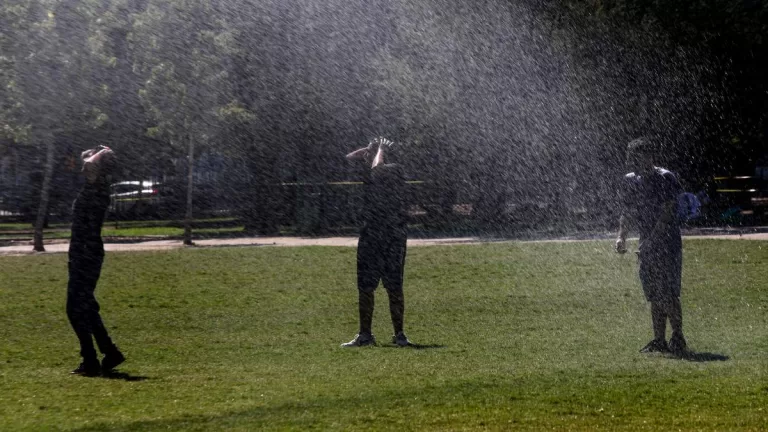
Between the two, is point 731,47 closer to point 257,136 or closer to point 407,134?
point 407,134

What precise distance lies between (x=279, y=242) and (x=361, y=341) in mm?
18390

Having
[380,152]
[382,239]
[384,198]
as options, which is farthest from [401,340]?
[380,152]

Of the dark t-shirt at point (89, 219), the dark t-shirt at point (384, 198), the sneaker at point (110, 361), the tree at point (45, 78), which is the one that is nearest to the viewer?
the dark t-shirt at point (89, 219)

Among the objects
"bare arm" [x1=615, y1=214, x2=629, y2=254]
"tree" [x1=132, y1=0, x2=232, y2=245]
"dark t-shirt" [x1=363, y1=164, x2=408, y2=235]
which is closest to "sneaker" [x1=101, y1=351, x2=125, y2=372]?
"dark t-shirt" [x1=363, y1=164, x2=408, y2=235]

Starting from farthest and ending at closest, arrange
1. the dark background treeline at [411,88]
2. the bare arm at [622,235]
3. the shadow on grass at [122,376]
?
the dark background treeline at [411,88], the bare arm at [622,235], the shadow on grass at [122,376]

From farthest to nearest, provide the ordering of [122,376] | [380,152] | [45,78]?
1. [45,78]
2. [380,152]
3. [122,376]

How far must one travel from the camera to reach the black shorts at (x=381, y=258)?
1205 cm

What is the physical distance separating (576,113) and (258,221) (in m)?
10.1

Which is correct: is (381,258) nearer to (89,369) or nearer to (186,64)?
(89,369)

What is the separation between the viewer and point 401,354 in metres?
11.5

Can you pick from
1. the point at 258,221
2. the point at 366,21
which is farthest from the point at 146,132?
the point at 366,21

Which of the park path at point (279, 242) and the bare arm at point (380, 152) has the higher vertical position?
the bare arm at point (380, 152)

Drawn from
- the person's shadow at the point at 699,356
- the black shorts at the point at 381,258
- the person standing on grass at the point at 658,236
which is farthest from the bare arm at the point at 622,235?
the black shorts at the point at 381,258

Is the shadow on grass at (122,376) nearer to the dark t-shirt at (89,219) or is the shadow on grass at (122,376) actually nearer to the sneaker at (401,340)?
the dark t-shirt at (89,219)
